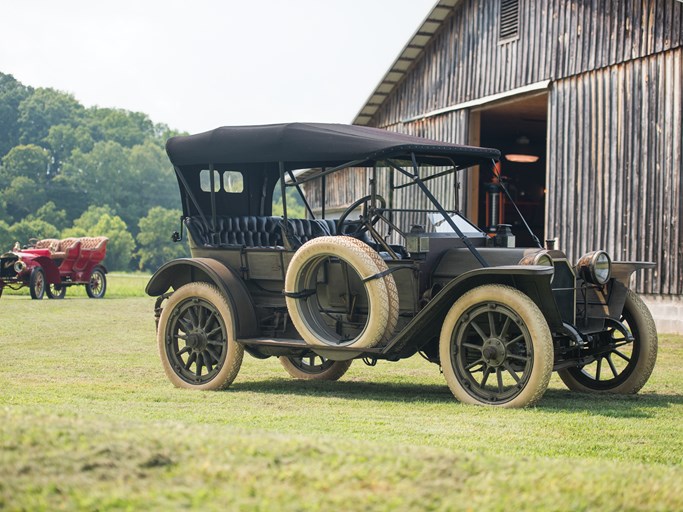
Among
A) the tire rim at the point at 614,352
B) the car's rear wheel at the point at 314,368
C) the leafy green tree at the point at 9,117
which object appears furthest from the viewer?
the leafy green tree at the point at 9,117

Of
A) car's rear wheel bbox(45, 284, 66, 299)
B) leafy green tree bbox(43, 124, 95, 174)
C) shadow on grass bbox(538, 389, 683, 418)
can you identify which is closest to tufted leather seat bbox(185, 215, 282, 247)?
shadow on grass bbox(538, 389, 683, 418)

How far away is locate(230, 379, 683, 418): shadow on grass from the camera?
750cm

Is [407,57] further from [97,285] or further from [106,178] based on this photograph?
[106,178]

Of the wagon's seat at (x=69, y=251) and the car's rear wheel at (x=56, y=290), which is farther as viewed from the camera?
the wagon's seat at (x=69, y=251)

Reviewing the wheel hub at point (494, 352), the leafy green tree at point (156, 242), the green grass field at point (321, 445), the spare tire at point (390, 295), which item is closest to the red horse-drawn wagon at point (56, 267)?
the green grass field at point (321, 445)

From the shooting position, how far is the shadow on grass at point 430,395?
7.50 meters

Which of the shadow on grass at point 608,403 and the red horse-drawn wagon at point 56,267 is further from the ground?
the red horse-drawn wagon at point 56,267

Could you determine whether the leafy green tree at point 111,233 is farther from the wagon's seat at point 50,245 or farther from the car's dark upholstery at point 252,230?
the car's dark upholstery at point 252,230

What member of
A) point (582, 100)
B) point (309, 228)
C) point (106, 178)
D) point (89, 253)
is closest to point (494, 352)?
point (309, 228)

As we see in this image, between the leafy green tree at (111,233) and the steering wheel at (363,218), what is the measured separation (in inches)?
2497

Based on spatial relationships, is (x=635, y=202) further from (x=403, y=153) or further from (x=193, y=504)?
(x=193, y=504)

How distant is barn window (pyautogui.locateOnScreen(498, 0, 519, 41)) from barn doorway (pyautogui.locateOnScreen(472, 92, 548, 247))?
162cm

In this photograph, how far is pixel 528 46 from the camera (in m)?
18.2

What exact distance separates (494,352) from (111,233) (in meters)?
66.7
